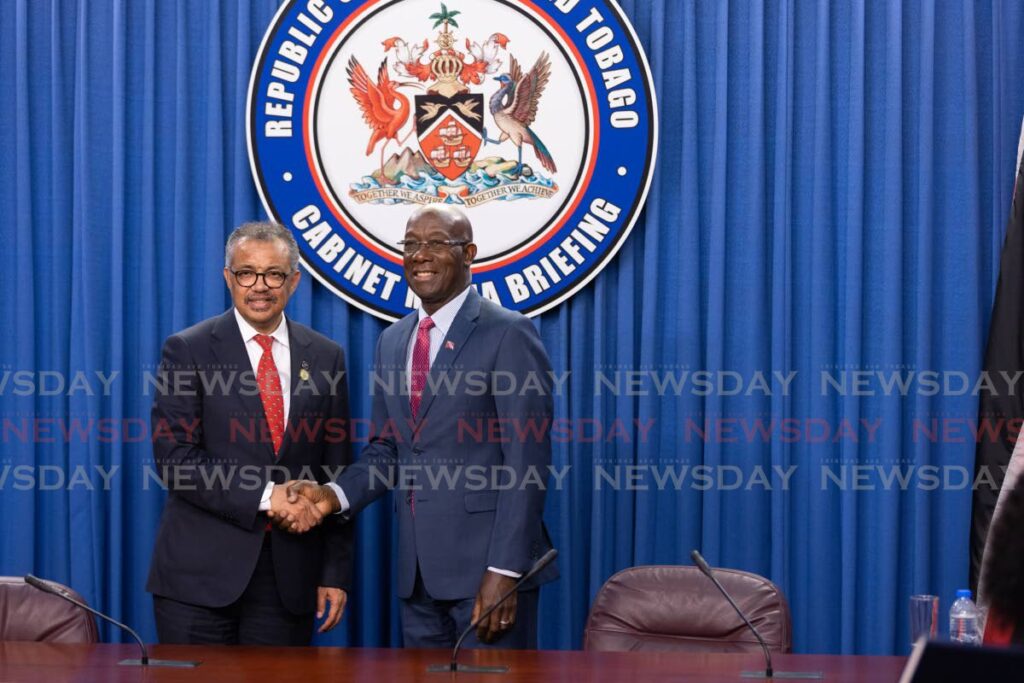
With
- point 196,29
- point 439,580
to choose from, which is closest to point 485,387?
point 439,580

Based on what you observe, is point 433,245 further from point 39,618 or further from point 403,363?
point 39,618

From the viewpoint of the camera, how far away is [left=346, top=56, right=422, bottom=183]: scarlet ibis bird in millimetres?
4203

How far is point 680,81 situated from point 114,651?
2569 mm

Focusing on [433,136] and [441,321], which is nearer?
[441,321]

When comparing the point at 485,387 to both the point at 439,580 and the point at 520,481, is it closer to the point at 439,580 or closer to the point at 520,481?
the point at 520,481

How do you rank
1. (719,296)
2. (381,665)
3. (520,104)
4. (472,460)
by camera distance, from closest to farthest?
(381,665) → (472,460) → (719,296) → (520,104)

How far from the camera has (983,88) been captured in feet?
13.3

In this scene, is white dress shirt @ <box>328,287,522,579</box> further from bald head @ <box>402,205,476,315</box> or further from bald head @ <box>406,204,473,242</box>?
bald head @ <box>406,204,473,242</box>

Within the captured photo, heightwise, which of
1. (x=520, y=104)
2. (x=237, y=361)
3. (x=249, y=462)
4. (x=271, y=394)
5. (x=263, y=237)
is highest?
(x=520, y=104)

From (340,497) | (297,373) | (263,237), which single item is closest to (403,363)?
(297,373)

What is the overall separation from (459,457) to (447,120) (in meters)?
1.35

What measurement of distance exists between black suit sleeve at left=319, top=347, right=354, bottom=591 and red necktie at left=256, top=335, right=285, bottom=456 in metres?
0.15

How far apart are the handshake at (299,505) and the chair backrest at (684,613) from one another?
842 mm

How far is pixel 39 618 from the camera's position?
3.15 metres
